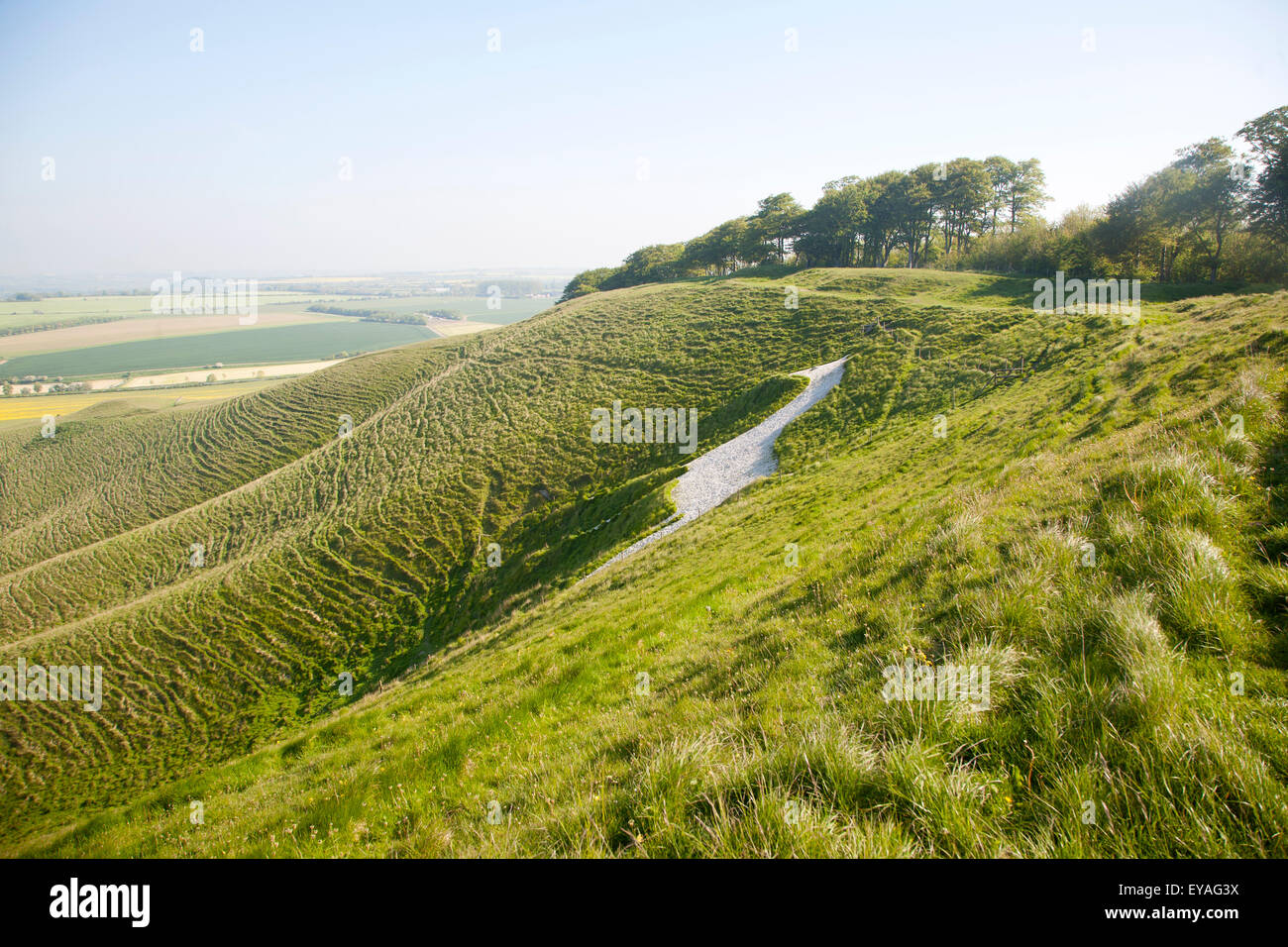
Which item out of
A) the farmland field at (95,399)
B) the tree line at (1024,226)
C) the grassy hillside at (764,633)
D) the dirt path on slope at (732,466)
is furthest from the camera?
the farmland field at (95,399)

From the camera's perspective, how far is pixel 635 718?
6484mm

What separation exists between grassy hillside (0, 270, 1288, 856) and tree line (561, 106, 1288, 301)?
1911cm

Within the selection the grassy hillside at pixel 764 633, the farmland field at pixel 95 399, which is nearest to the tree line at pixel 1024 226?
the grassy hillside at pixel 764 633

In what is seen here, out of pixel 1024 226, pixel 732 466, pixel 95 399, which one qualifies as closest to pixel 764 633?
pixel 732 466

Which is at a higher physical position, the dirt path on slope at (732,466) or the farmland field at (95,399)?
the farmland field at (95,399)

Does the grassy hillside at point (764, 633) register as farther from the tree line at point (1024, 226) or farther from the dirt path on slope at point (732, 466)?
the tree line at point (1024, 226)

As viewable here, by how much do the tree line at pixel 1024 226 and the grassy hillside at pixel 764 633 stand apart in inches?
752

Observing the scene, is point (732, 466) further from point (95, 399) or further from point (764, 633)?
point (95, 399)

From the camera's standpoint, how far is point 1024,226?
2552 inches

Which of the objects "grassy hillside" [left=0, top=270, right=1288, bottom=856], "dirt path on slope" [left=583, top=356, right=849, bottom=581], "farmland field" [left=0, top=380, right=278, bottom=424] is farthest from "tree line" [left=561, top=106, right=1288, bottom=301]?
"farmland field" [left=0, top=380, right=278, bottom=424]

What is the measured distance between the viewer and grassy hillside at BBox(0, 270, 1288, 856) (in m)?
3.18

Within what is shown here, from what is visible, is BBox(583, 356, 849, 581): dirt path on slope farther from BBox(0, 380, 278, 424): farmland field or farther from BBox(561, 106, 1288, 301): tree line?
BBox(0, 380, 278, 424): farmland field

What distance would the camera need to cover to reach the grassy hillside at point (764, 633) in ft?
10.4

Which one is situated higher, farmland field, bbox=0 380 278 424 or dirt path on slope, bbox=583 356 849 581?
farmland field, bbox=0 380 278 424
